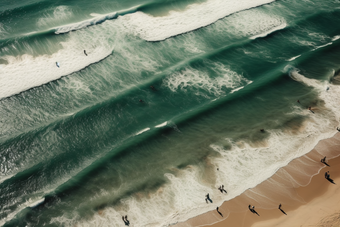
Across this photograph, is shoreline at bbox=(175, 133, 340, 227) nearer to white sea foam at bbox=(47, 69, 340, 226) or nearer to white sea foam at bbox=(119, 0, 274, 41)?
white sea foam at bbox=(47, 69, 340, 226)

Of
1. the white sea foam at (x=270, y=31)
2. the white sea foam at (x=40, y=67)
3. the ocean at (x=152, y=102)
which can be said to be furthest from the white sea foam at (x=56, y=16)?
the white sea foam at (x=270, y=31)

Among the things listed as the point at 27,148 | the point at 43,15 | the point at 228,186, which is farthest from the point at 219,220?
the point at 43,15

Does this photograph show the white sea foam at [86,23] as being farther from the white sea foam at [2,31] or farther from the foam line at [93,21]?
the white sea foam at [2,31]

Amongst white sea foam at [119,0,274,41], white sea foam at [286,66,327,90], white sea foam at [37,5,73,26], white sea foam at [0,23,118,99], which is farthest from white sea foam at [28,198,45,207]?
white sea foam at [286,66,327,90]

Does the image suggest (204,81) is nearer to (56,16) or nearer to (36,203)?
(36,203)

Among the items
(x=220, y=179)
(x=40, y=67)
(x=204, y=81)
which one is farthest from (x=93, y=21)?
(x=220, y=179)
